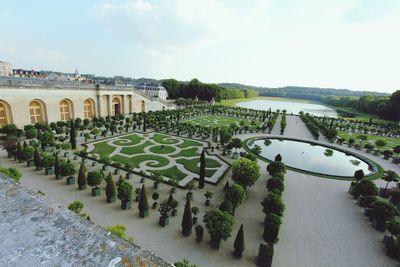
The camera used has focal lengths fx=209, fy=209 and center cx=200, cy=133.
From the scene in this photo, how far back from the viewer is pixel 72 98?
125 ft

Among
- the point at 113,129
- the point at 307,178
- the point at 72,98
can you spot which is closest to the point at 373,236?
the point at 307,178

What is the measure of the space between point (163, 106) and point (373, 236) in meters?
52.7

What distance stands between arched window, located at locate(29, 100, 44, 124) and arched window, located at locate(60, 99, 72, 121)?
3418mm

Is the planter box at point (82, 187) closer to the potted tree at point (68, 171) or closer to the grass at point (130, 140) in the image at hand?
the potted tree at point (68, 171)

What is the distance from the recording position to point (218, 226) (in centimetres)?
1070

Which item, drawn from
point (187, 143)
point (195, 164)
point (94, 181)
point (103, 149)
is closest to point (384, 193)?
point (195, 164)

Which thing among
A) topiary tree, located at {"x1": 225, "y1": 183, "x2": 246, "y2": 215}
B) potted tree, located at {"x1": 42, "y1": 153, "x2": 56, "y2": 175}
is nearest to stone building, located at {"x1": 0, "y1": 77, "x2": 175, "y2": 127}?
potted tree, located at {"x1": 42, "y1": 153, "x2": 56, "y2": 175}

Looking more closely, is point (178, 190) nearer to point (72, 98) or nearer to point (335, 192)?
point (335, 192)

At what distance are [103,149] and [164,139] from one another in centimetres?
840

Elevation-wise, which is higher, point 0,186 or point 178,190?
point 0,186

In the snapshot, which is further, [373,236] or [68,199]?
[68,199]

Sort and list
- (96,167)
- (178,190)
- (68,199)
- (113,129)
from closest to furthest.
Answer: (68,199) → (178,190) → (96,167) → (113,129)

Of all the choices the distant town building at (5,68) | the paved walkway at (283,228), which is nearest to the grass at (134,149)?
the paved walkway at (283,228)

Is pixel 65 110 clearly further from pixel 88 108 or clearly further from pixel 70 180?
pixel 70 180
